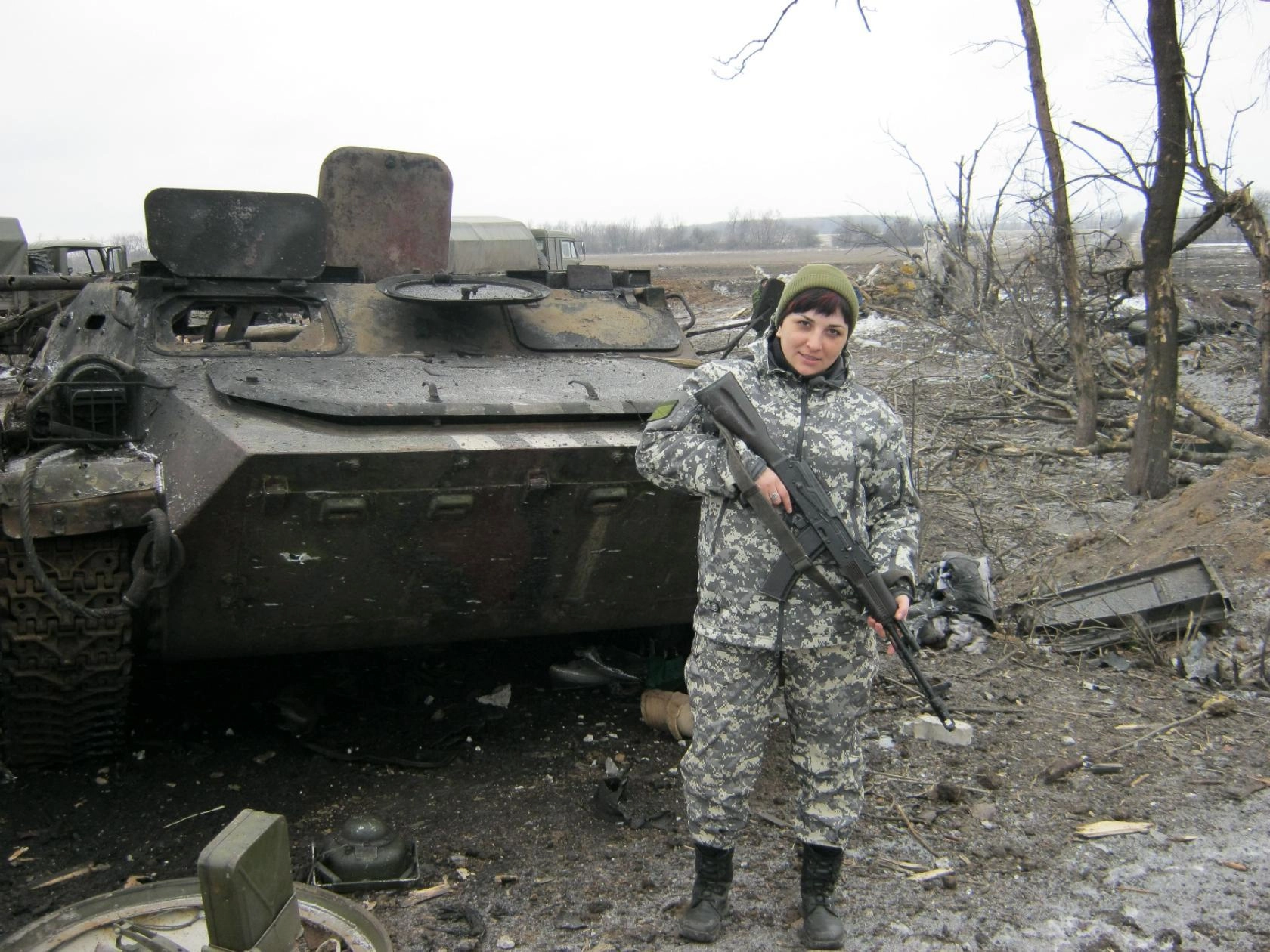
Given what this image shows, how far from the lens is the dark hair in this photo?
2.89m

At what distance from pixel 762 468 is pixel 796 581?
0.90 ft

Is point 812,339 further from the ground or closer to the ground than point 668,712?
further from the ground

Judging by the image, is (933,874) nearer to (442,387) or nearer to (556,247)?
(442,387)

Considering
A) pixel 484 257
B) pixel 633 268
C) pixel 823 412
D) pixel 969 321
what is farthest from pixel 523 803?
pixel 484 257

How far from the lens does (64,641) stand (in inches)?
144

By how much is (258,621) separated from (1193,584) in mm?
3866

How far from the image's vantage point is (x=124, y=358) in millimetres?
4309

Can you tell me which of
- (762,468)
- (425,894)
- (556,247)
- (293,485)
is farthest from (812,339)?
(556,247)

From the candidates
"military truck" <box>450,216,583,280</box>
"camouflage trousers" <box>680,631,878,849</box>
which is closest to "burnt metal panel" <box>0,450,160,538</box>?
"camouflage trousers" <box>680,631,878,849</box>

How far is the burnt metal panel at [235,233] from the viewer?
4.57 meters

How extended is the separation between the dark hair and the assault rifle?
0.81 ft

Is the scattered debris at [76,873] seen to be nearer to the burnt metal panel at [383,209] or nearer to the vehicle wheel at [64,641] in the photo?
the vehicle wheel at [64,641]

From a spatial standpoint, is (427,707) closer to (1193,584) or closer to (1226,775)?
(1226,775)

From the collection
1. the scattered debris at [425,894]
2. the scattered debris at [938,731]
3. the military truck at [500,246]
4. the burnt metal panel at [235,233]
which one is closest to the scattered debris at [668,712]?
the scattered debris at [938,731]
